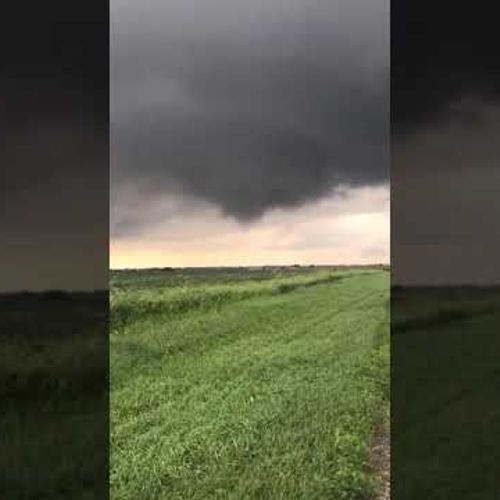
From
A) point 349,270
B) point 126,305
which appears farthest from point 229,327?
point 349,270

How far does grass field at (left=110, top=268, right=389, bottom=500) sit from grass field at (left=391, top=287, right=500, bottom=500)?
35cm

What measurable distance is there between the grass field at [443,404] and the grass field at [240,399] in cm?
35

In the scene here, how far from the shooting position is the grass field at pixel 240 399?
24.7 ft

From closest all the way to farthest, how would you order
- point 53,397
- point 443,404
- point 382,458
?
1. point 382,458
2. point 443,404
3. point 53,397

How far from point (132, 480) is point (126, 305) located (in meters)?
12.9

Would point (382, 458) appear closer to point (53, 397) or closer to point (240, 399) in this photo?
point (240, 399)

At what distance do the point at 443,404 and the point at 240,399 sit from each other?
8.45 feet

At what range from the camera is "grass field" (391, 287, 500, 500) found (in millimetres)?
7297

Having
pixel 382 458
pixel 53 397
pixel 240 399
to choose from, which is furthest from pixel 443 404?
pixel 53 397

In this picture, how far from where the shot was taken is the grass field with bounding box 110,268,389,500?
753cm

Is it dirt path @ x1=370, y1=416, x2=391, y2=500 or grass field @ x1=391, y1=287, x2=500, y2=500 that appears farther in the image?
grass field @ x1=391, y1=287, x2=500, y2=500

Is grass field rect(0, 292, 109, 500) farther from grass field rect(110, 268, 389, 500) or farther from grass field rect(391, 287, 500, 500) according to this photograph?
grass field rect(391, 287, 500, 500)

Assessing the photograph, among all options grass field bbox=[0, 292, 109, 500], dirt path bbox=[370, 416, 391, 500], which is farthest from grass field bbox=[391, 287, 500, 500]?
grass field bbox=[0, 292, 109, 500]

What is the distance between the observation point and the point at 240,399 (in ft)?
36.0
